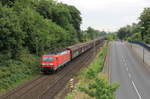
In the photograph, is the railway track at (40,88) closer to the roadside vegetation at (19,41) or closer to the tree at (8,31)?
the roadside vegetation at (19,41)

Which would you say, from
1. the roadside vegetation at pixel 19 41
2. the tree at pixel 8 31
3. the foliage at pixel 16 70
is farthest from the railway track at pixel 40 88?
the tree at pixel 8 31

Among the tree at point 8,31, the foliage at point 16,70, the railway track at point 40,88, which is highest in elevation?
the tree at point 8,31

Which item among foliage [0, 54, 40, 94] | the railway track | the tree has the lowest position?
the railway track

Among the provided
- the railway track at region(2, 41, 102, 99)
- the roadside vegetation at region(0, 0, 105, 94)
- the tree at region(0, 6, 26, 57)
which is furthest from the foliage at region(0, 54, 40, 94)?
the tree at region(0, 6, 26, 57)

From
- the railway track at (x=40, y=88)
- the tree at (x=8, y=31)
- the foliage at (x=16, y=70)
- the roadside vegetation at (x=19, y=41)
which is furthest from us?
the roadside vegetation at (x=19, y=41)

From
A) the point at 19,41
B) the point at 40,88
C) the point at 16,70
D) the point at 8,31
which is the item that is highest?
the point at 8,31

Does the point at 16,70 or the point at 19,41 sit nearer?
the point at 16,70

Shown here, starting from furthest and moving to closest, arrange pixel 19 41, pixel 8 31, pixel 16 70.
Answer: pixel 19 41 → pixel 16 70 → pixel 8 31

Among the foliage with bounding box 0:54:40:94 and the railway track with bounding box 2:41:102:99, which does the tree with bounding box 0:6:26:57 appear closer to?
the foliage with bounding box 0:54:40:94

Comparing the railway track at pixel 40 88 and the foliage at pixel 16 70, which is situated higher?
the foliage at pixel 16 70

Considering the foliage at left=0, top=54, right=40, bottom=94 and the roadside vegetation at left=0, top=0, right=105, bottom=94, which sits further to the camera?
the roadside vegetation at left=0, top=0, right=105, bottom=94

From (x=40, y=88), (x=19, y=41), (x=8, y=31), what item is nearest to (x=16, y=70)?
(x=19, y=41)

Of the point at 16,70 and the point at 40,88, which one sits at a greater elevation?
the point at 16,70

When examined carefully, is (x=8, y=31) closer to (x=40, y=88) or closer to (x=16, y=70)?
(x=16, y=70)
